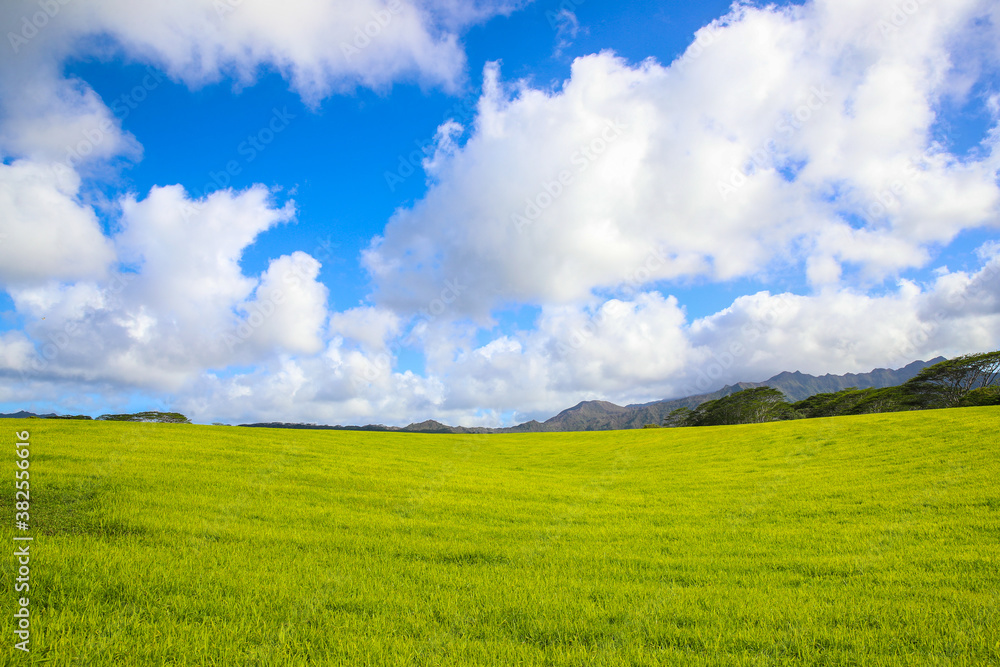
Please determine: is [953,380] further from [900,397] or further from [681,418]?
[681,418]

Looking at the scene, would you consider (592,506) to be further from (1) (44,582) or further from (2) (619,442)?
(2) (619,442)

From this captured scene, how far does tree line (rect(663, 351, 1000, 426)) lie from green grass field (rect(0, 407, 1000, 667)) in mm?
92866

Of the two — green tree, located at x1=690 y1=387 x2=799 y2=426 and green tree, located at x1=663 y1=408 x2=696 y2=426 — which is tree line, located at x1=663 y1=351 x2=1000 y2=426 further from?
green tree, located at x1=663 y1=408 x2=696 y2=426

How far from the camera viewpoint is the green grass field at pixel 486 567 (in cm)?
532

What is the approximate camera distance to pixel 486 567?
8453 millimetres

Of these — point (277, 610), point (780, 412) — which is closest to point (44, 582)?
point (277, 610)

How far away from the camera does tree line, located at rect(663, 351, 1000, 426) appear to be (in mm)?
82125

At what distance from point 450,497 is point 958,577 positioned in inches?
495

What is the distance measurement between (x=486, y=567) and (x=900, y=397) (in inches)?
4836

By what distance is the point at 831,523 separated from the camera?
12406mm

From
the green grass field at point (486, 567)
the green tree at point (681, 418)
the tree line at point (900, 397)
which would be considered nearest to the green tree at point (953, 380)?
the tree line at point (900, 397)

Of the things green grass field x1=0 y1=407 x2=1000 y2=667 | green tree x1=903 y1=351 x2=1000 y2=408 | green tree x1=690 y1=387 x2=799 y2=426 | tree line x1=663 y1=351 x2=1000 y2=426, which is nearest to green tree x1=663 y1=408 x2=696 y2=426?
tree line x1=663 y1=351 x2=1000 y2=426

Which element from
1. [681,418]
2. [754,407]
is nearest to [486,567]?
[754,407]

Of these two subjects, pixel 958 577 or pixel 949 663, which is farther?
pixel 958 577
